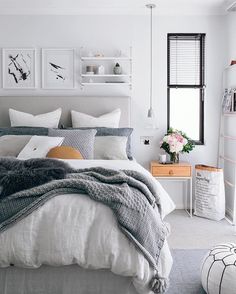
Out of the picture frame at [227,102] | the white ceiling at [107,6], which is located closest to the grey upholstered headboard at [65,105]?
the white ceiling at [107,6]

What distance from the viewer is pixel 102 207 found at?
2.09 meters

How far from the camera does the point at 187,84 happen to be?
4.89 meters

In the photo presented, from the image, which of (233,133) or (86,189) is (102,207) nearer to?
(86,189)

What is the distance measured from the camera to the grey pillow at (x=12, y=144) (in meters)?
3.79

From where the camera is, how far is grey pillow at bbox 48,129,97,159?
3.81 metres

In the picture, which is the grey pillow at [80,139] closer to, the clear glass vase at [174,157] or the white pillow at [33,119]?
the white pillow at [33,119]

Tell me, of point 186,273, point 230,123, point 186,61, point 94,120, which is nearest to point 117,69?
point 94,120

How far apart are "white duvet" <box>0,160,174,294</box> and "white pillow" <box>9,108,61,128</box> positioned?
2.51m

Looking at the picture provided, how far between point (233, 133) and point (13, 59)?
9.37 feet

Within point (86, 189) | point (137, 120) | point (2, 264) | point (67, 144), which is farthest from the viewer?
point (137, 120)

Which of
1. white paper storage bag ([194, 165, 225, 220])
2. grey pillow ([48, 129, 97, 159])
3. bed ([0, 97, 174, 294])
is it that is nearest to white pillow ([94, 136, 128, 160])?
grey pillow ([48, 129, 97, 159])

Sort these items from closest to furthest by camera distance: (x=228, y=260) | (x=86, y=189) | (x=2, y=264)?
(x=2, y=264)
(x=86, y=189)
(x=228, y=260)

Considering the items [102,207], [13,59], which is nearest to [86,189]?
[102,207]

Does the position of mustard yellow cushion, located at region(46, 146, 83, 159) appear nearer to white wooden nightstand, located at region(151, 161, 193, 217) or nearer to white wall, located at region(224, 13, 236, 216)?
white wooden nightstand, located at region(151, 161, 193, 217)
